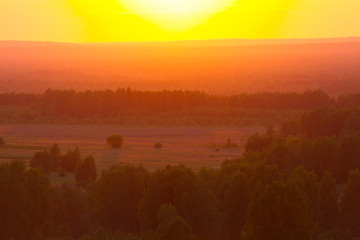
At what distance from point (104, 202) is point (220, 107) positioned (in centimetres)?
3847

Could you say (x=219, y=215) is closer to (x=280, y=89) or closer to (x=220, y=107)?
(x=220, y=107)

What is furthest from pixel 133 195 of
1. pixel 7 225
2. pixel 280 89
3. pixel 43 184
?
pixel 280 89

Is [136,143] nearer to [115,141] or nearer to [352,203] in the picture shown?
[115,141]

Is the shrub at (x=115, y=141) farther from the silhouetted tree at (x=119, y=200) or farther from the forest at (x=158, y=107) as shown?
the silhouetted tree at (x=119, y=200)

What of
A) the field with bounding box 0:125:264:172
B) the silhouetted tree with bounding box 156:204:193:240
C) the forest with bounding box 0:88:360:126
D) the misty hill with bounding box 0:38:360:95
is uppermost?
the misty hill with bounding box 0:38:360:95

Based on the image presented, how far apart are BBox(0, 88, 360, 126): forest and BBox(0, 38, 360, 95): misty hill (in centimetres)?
2506

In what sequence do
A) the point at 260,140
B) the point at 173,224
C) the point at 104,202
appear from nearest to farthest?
the point at 173,224, the point at 104,202, the point at 260,140

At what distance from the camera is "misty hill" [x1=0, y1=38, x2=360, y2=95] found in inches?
3930

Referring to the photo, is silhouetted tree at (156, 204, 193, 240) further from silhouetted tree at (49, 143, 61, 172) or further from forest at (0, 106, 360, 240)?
silhouetted tree at (49, 143, 61, 172)

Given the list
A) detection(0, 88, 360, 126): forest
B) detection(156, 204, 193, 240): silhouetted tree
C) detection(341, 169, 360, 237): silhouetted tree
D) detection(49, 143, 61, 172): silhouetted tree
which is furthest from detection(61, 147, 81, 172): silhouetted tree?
detection(0, 88, 360, 126): forest

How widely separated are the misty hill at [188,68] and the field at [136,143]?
40302 millimetres

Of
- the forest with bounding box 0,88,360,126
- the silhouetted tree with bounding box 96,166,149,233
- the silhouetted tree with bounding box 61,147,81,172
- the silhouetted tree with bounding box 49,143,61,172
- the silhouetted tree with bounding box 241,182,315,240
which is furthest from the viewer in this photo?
the forest with bounding box 0,88,360,126

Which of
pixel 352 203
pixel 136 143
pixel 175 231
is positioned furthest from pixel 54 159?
pixel 175 231

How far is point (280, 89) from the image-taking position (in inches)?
3627
